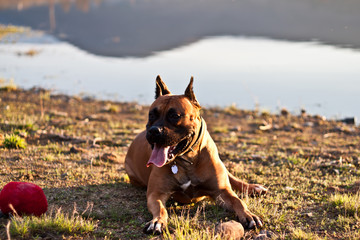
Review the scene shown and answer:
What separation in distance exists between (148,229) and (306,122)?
29.4ft

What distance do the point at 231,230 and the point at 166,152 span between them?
42.0 inches

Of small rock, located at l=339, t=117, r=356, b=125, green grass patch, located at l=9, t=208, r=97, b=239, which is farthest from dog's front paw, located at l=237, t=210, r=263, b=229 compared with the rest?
small rock, located at l=339, t=117, r=356, b=125

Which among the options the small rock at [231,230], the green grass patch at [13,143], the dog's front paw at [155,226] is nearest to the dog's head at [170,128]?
the dog's front paw at [155,226]

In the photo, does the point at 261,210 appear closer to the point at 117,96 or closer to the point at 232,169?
the point at 232,169

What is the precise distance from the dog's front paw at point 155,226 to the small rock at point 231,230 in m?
0.58

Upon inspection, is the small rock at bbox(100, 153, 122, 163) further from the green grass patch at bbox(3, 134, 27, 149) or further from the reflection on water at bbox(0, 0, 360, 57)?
the reflection on water at bbox(0, 0, 360, 57)

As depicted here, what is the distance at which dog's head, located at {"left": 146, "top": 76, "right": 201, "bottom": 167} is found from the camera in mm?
4496

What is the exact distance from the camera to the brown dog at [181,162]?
179 inches

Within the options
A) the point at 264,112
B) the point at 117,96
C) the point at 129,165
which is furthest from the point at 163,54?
the point at 129,165

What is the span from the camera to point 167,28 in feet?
122

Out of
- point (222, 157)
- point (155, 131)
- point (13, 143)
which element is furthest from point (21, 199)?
point (222, 157)

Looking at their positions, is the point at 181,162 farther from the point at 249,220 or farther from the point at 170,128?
the point at 249,220

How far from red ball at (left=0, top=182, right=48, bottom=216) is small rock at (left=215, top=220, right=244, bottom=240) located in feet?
6.19

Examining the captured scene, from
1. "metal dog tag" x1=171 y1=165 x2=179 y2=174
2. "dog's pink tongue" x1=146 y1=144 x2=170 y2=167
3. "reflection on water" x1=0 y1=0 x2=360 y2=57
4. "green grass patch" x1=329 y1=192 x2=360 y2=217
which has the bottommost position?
"green grass patch" x1=329 y1=192 x2=360 y2=217
